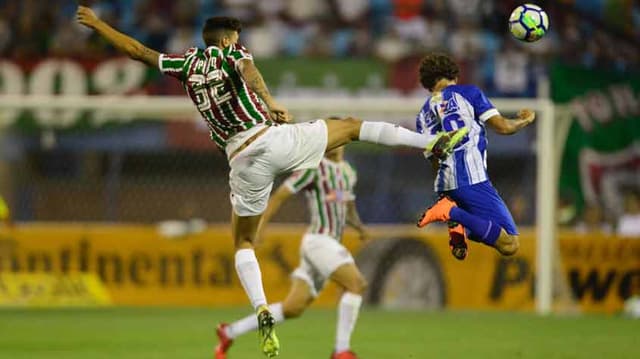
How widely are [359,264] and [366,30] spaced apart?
5528 mm

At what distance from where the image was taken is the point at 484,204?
902 cm

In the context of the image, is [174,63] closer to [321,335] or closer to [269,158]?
[269,158]

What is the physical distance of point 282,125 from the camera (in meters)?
8.27

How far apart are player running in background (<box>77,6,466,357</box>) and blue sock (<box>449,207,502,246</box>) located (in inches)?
25.5

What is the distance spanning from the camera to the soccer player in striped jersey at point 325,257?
8.98m

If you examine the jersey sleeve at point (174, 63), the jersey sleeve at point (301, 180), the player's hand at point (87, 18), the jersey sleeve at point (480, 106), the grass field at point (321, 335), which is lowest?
the grass field at point (321, 335)

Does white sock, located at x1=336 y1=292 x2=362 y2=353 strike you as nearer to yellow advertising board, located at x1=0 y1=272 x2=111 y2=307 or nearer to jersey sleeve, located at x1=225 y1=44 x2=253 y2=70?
jersey sleeve, located at x1=225 y1=44 x2=253 y2=70

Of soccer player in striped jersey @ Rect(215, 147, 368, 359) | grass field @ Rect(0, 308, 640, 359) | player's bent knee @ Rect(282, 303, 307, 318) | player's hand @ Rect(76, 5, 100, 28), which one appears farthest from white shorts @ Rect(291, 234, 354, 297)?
player's hand @ Rect(76, 5, 100, 28)

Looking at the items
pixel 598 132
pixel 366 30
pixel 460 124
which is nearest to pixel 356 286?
pixel 460 124

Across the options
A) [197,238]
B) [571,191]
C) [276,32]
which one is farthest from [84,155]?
[571,191]

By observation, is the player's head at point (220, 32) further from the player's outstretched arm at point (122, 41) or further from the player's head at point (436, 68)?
the player's head at point (436, 68)

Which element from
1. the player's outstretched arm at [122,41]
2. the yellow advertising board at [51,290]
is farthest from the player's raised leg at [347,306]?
the yellow advertising board at [51,290]

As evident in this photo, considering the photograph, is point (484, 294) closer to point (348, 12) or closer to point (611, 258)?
point (611, 258)

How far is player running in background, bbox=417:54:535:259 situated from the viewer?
8.80 m
